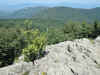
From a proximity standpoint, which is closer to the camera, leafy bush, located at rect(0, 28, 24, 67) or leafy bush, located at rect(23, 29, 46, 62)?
leafy bush, located at rect(23, 29, 46, 62)

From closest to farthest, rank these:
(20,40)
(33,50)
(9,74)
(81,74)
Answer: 1. (81,74)
2. (9,74)
3. (33,50)
4. (20,40)

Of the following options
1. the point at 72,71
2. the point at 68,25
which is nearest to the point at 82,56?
the point at 72,71

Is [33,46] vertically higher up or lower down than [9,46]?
higher up

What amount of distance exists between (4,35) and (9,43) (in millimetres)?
4689

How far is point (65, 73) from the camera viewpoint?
1903cm

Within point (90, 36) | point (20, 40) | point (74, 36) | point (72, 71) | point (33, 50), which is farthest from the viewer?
point (90, 36)

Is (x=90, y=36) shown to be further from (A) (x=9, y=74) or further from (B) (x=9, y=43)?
(A) (x=9, y=74)

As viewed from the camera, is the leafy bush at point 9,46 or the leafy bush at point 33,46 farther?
the leafy bush at point 9,46

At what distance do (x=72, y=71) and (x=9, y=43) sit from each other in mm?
45809

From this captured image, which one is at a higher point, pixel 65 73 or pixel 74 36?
pixel 65 73

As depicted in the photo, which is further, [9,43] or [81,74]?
[9,43]

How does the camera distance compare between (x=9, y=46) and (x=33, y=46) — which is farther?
(x=9, y=46)

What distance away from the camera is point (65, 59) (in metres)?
27.0

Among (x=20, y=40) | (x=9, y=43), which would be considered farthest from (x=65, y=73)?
(x=20, y=40)
